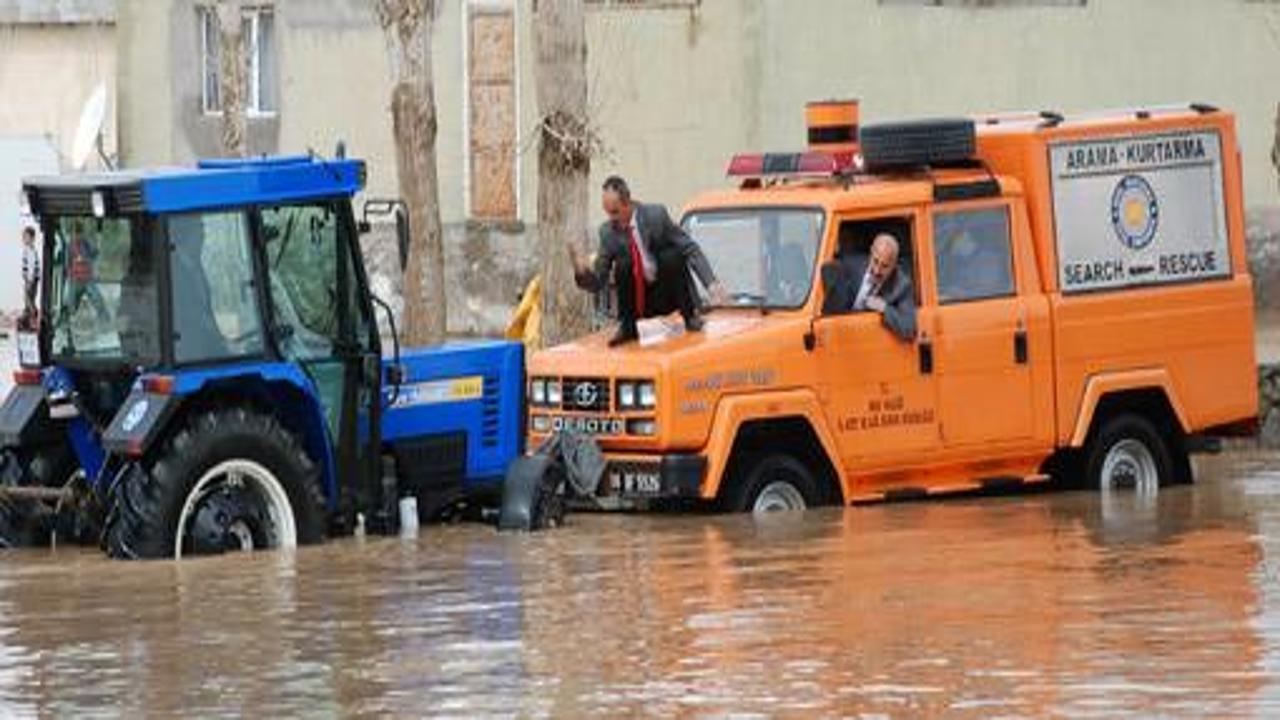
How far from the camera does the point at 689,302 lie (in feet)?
71.2

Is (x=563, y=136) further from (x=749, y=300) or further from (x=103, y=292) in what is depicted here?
(x=103, y=292)

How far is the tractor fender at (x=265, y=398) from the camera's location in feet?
61.5

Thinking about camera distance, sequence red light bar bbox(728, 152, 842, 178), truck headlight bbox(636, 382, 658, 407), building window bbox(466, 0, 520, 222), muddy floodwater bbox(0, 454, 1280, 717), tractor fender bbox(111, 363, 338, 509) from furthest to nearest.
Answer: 1. building window bbox(466, 0, 520, 222)
2. red light bar bbox(728, 152, 842, 178)
3. truck headlight bbox(636, 382, 658, 407)
4. tractor fender bbox(111, 363, 338, 509)
5. muddy floodwater bbox(0, 454, 1280, 717)

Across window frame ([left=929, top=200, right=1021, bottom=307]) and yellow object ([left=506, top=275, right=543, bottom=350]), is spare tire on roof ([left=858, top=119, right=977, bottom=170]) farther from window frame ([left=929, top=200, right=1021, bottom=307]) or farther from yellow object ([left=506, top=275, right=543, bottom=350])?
yellow object ([left=506, top=275, right=543, bottom=350])

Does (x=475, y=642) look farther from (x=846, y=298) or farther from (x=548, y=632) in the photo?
(x=846, y=298)

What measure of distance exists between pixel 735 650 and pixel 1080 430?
311 inches

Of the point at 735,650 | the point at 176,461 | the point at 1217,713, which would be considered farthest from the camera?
the point at 176,461

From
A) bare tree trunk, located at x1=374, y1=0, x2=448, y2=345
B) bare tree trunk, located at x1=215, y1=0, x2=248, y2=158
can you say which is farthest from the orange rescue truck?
bare tree trunk, located at x1=215, y1=0, x2=248, y2=158

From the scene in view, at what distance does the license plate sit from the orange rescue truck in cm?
2

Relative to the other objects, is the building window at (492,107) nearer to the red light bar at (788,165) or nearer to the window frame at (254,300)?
the red light bar at (788,165)

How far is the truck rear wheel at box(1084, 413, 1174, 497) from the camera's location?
23.1 m

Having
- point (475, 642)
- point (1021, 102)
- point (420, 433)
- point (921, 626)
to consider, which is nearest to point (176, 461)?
point (420, 433)

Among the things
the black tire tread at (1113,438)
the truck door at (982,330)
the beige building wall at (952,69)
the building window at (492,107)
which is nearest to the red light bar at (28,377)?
the truck door at (982,330)

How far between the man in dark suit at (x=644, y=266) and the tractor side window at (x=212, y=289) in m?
3.03
